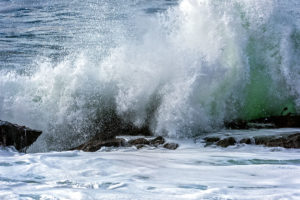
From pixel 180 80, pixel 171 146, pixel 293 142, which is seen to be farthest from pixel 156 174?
pixel 180 80

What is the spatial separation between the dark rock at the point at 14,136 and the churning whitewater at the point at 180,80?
28.3 inches

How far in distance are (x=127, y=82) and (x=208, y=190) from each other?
441 cm

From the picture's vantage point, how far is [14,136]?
5.54m

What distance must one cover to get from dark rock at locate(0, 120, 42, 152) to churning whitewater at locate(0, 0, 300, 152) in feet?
2.36

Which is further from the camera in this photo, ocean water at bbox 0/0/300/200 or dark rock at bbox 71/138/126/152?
dark rock at bbox 71/138/126/152


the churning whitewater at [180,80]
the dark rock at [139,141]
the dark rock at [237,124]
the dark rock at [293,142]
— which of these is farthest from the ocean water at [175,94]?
the dark rock at [139,141]

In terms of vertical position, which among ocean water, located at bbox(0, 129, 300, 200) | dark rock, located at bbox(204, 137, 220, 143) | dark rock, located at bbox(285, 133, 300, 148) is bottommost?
ocean water, located at bbox(0, 129, 300, 200)

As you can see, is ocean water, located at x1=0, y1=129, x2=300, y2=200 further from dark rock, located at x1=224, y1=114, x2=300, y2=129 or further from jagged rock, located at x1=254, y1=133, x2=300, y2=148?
dark rock, located at x1=224, y1=114, x2=300, y2=129

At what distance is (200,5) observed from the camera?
7883 mm

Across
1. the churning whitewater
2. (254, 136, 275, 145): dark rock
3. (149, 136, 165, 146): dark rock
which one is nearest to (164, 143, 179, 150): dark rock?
(149, 136, 165, 146): dark rock

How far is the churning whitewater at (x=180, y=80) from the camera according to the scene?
6.96m

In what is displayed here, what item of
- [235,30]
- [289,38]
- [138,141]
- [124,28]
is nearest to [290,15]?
[289,38]

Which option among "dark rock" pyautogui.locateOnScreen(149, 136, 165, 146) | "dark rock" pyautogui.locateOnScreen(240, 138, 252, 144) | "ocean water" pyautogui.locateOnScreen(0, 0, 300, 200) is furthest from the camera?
"dark rock" pyautogui.locateOnScreen(149, 136, 165, 146)

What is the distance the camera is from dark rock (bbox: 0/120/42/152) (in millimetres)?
5438
